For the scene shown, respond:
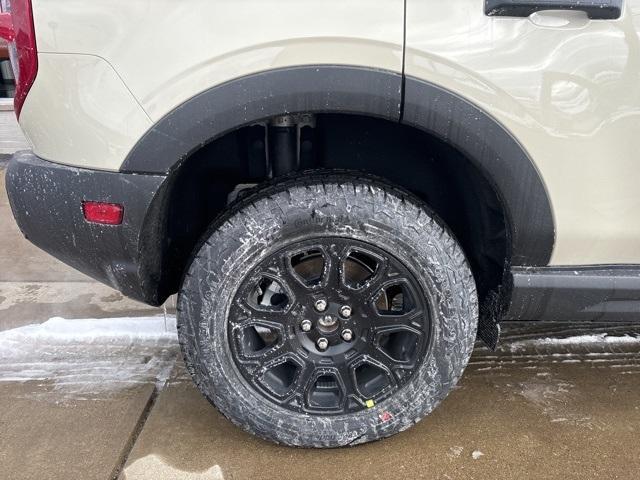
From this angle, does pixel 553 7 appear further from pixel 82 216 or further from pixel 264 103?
pixel 82 216

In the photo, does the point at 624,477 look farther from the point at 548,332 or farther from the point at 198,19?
the point at 198,19

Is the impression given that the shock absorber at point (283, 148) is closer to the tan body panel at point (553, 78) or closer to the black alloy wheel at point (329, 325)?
the black alloy wheel at point (329, 325)

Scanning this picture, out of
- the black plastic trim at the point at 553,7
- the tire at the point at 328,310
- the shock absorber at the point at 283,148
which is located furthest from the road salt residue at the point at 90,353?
the black plastic trim at the point at 553,7

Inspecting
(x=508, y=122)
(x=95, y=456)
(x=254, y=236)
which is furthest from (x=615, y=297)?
(x=95, y=456)

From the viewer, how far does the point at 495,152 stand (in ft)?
5.63

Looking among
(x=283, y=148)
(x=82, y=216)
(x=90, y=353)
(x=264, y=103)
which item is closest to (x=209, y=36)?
(x=264, y=103)

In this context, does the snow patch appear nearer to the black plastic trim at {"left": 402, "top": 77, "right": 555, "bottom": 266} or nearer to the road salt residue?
the black plastic trim at {"left": 402, "top": 77, "right": 555, "bottom": 266}

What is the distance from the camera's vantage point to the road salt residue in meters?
2.49

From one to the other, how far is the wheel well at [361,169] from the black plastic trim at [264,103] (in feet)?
1.00

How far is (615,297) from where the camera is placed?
6.22 feet

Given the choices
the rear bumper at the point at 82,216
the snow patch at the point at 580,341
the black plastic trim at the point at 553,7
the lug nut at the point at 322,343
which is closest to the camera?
the black plastic trim at the point at 553,7

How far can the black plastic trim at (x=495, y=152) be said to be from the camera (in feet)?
5.46

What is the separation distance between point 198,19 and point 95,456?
157 centimetres

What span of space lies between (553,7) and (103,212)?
1.51m
